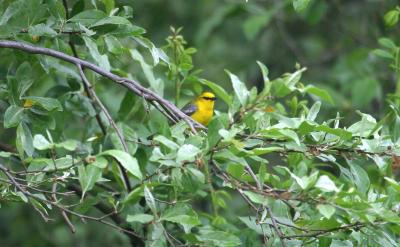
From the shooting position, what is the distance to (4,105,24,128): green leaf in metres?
3.35

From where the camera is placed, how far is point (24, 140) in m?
3.30

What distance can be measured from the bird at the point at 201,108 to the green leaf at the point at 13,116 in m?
2.95

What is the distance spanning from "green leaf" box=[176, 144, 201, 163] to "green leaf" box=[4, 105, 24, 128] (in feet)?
3.36

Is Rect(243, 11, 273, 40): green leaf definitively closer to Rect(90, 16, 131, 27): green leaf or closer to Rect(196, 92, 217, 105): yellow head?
Rect(196, 92, 217, 105): yellow head

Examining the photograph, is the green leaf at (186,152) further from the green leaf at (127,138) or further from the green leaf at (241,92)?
the green leaf at (127,138)

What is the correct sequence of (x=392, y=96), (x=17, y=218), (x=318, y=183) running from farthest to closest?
(x=17, y=218) < (x=392, y=96) < (x=318, y=183)

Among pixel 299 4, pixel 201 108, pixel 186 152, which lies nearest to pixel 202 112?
pixel 201 108

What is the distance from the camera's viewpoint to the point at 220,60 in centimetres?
925

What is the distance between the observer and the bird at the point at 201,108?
20.8 ft

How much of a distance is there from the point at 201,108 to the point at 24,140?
325 cm

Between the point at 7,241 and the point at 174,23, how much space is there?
3.82 meters

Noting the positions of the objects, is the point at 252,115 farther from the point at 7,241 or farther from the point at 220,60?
the point at 220,60

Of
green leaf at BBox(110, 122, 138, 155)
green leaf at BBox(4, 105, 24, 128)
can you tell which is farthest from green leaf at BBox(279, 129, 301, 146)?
green leaf at BBox(4, 105, 24, 128)

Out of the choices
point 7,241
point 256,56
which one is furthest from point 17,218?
point 256,56
